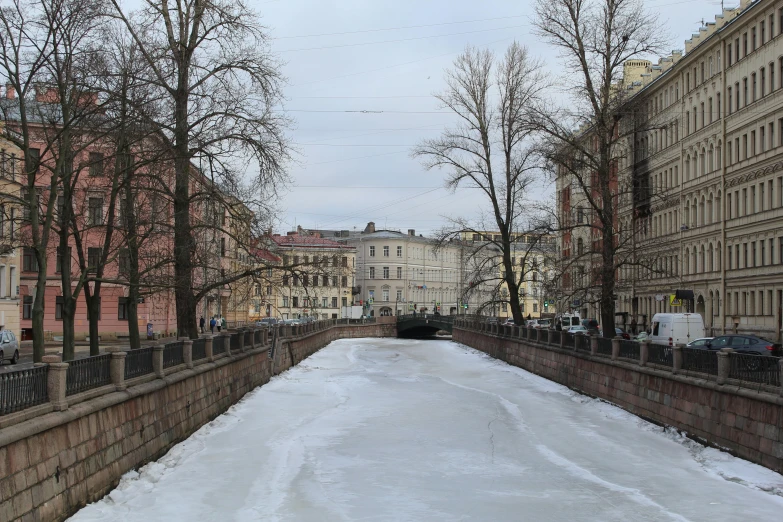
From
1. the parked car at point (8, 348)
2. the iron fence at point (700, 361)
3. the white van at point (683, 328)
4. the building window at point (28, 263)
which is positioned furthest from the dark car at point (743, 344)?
the building window at point (28, 263)

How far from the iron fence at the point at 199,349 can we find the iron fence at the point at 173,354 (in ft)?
3.37

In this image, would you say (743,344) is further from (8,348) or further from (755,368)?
(8,348)

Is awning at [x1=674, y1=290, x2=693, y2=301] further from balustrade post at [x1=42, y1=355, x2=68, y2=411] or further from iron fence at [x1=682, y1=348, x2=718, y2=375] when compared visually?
balustrade post at [x1=42, y1=355, x2=68, y2=411]

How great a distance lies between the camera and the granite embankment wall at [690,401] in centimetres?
1716

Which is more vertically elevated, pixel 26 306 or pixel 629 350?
pixel 26 306

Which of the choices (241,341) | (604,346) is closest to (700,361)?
(604,346)

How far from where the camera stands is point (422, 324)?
100938 mm

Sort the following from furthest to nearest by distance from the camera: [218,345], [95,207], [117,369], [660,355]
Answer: [218,345]
[95,207]
[660,355]
[117,369]

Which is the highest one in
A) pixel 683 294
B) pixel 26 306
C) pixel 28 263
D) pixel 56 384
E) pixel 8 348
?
pixel 28 263

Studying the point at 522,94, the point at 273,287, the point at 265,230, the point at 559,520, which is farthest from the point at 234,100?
the point at 522,94

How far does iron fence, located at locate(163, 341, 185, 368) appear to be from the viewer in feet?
69.6

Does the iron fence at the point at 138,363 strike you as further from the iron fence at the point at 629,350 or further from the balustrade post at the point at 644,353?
the iron fence at the point at 629,350

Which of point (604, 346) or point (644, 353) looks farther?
point (604, 346)

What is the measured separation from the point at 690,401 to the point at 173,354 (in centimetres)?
1200
